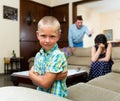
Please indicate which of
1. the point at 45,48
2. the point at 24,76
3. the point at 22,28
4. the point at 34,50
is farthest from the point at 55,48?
the point at 34,50

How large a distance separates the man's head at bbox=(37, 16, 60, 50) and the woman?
5.46ft

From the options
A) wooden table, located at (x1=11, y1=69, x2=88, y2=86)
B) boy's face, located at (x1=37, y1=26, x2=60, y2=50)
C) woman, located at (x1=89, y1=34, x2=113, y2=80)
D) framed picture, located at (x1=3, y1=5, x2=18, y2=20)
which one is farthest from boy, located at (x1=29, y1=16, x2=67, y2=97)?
framed picture, located at (x1=3, y1=5, x2=18, y2=20)

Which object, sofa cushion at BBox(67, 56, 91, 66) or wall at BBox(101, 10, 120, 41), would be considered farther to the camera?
wall at BBox(101, 10, 120, 41)

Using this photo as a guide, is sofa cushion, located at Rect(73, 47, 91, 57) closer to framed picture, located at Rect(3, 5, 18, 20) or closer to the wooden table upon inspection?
the wooden table

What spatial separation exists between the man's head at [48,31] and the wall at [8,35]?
14.7 feet

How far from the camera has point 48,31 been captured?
90 centimetres

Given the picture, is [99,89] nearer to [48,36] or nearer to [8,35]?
[48,36]

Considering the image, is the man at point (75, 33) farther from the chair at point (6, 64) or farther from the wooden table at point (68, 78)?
the chair at point (6, 64)

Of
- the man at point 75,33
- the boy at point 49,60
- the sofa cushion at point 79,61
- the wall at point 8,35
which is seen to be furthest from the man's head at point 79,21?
the boy at point 49,60

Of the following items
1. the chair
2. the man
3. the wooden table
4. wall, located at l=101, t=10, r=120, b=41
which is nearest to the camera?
the wooden table

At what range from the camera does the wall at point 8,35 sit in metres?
5.14

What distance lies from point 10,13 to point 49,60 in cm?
483

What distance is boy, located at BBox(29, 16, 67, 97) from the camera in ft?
2.93

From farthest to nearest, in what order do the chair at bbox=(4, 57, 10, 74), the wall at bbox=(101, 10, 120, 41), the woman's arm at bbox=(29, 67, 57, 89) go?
the wall at bbox=(101, 10, 120, 41)
the chair at bbox=(4, 57, 10, 74)
the woman's arm at bbox=(29, 67, 57, 89)
